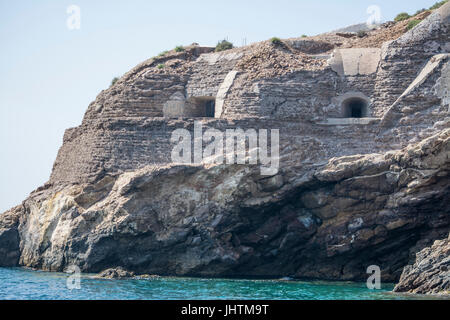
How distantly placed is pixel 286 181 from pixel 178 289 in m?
6.64

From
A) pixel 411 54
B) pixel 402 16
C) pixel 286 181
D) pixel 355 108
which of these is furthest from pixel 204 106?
pixel 402 16

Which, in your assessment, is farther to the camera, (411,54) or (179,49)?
(179,49)

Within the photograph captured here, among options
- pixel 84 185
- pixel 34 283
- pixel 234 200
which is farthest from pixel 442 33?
pixel 34 283

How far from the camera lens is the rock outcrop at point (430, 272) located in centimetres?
3244

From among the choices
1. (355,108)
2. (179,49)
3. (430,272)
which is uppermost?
(179,49)

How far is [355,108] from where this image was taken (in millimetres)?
41438

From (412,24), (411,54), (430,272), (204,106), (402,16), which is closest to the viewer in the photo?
(430,272)

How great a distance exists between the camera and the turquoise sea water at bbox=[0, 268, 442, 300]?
3297cm

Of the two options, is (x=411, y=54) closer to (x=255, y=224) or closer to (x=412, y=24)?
(x=412, y=24)

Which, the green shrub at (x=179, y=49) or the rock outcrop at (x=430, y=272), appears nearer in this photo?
the rock outcrop at (x=430, y=272)

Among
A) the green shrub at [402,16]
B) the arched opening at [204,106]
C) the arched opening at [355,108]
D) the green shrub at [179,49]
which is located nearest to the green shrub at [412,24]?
the green shrub at [402,16]

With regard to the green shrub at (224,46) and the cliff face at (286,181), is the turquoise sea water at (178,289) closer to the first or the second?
the cliff face at (286,181)

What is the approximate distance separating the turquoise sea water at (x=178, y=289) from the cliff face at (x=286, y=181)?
1564 millimetres

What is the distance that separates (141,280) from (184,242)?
243 centimetres
